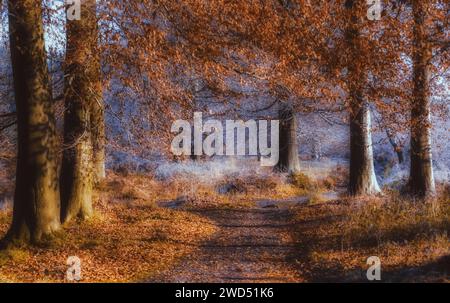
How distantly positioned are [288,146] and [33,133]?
16528 mm

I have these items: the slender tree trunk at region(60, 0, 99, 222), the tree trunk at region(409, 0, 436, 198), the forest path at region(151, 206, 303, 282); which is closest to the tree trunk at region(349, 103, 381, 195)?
the tree trunk at region(409, 0, 436, 198)

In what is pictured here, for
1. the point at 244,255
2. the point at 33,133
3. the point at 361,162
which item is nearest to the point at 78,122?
the point at 33,133

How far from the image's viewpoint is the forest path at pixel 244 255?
9070 millimetres

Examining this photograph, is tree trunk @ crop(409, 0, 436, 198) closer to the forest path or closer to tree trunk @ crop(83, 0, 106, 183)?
the forest path

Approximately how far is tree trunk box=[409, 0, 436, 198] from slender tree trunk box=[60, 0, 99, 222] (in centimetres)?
711

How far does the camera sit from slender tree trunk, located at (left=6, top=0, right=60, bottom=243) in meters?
10.4

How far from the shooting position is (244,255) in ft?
35.0

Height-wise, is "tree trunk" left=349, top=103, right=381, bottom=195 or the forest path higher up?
"tree trunk" left=349, top=103, right=381, bottom=195

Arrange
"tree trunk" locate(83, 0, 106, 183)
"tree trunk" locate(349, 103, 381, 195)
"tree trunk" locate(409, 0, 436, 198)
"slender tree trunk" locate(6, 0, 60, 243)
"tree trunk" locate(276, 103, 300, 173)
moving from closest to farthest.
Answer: "slender tree trunk" locate(6, 0, 60, 243)
"tree trunk" locate(83, 0, 106, 183)
"tree trunk" locate(409, 0, 436, 198)
"tree trunk" locate(349, 103, 381, 195)
"tree trunk" locate(276, 103, 300, 173)

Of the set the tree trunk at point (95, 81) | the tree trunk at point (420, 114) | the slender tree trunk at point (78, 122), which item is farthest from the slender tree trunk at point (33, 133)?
the tree trunk at point (420, 114)

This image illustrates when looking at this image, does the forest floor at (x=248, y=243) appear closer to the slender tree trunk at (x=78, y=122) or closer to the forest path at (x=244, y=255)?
the forest path at (x=244, y=255)

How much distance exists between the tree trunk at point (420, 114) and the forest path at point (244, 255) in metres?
3.84

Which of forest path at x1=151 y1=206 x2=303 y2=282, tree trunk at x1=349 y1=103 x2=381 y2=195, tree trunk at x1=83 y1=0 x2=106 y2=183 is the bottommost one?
forest path at x1=151 y1=206 x2=303 y2=282

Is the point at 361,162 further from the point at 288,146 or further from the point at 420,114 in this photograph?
the point at 288,146
